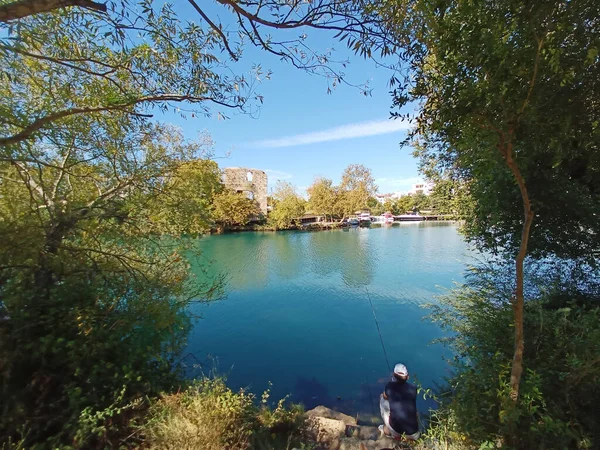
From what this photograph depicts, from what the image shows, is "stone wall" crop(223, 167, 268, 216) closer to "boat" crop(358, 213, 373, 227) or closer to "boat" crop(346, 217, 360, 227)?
"boat" crop(346, 217, 360, 227)

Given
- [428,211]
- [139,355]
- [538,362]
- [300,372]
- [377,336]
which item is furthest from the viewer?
[428,211]

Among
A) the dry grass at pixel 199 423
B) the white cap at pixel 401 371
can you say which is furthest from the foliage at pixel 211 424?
the white cap at pixel 401 371

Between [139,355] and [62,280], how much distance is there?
45.1 inches

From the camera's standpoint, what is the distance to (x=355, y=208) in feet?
99.6

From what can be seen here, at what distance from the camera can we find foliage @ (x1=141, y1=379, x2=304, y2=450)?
73.3 inches

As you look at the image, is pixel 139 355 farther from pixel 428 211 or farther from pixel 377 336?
pixel 428 211

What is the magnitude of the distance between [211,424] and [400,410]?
1806 mm

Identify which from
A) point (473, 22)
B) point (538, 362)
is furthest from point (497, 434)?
point (473, 22)

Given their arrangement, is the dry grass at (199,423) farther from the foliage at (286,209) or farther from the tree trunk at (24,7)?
the foliage at (286,209)

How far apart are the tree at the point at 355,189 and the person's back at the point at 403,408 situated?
28.3 metres

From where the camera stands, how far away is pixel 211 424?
6.61ft

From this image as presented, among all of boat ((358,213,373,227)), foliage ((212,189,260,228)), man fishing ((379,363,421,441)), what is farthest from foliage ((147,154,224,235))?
boat ((358,213,373,227))

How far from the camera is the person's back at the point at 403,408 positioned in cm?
243

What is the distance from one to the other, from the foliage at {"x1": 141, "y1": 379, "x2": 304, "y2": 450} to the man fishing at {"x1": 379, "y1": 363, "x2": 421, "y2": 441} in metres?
0.95
